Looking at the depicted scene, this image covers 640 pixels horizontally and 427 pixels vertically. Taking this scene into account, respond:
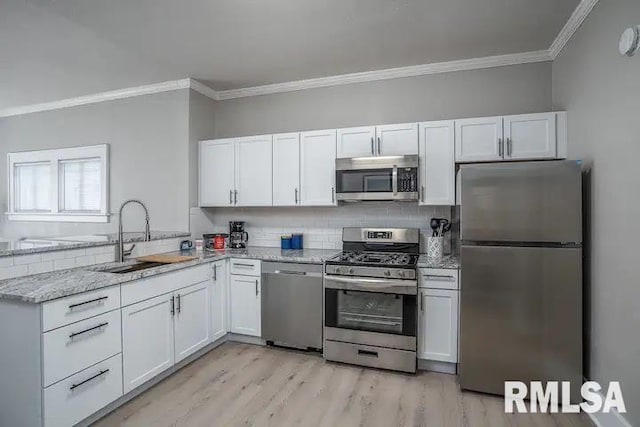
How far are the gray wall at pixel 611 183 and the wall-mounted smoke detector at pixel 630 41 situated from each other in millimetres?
69

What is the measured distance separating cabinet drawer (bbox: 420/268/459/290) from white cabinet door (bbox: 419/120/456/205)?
65 centimetres

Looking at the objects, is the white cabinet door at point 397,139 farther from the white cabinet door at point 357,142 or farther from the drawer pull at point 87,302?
the drawer pull at point 87,302

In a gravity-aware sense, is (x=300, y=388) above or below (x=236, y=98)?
below

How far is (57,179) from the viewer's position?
4.61m

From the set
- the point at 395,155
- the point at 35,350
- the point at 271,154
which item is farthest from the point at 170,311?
the point at 395,155

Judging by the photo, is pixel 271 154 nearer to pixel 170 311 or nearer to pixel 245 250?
pixel 245 250

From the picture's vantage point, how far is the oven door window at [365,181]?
3.17 meters

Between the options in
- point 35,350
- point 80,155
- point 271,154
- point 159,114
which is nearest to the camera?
point 35,350

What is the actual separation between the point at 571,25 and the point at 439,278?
2.16 m

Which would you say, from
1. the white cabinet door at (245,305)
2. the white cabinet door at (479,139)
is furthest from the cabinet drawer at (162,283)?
the white cabinet door at (479,139)

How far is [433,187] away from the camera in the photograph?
3115 mm

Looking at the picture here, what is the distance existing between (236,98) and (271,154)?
107 centimetres

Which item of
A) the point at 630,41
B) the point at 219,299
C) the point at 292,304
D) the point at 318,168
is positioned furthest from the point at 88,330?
the point at 630,41

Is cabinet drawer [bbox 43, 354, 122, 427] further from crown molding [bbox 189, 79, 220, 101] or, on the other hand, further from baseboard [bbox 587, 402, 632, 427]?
baseboard [bbox 587, 402, 632, 427]
